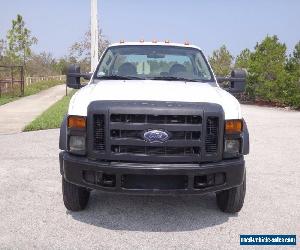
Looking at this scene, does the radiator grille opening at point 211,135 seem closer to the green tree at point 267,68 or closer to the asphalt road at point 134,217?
the asphalt road at point 134,217

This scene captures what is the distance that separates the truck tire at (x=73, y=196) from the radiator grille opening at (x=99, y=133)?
711mm

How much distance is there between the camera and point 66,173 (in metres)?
4.02

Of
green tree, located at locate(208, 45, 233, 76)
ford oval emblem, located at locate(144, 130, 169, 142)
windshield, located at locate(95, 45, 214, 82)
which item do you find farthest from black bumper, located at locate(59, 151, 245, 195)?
green tree, located at locate(208, 45, 233, 76)

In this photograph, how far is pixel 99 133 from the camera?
3.82m

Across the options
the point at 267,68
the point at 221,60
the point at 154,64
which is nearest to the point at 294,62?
the point at 267,68

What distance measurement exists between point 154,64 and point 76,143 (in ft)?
6.43

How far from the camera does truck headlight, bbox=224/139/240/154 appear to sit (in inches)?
154

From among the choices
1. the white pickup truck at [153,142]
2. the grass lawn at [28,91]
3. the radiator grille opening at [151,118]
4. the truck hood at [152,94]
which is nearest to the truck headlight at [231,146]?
the white pickup truck at [153,142]

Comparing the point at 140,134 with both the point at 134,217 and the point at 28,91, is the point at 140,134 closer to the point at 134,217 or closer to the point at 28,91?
the point at 134,217

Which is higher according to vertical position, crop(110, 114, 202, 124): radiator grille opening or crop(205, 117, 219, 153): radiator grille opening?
crop(110, 114, 202, 124): radiator grille opening

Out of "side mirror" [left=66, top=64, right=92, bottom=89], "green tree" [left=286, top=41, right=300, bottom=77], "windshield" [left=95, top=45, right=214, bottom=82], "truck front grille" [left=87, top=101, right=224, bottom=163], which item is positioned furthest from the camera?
"green tree" [left=286, top=41, right=300, bottom=77]

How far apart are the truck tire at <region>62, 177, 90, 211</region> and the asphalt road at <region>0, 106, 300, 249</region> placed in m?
0.10

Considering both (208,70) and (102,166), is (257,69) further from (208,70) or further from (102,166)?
(102,166)

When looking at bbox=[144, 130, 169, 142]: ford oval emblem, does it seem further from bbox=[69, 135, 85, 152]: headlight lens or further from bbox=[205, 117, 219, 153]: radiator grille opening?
bbox=[69, 135, 85, 152]: headlight lens
